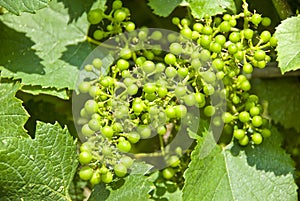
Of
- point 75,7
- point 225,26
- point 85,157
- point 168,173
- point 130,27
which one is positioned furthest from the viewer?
point 75,7

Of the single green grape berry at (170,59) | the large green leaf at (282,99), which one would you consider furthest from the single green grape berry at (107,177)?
the large green leaf at (282,99)

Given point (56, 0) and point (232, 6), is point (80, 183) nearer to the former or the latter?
point (56, 0)

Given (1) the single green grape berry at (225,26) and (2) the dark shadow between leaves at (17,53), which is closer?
(1) the single green grape berry at (225,26)

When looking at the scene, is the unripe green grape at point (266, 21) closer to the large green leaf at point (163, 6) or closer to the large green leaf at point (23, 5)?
the large green leaf at point (163, 6)

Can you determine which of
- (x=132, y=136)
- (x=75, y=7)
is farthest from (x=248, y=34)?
(x=75, y=7)

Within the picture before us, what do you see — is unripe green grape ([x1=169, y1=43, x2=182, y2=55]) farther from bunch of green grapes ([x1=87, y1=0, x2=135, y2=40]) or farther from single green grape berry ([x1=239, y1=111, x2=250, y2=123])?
single green grape berry ([x1=239, y1=111, x2=250, y2=123])

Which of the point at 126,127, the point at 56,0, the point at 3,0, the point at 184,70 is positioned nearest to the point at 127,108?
the point at 126,127

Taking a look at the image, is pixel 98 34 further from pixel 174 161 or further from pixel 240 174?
pixel 240 174
